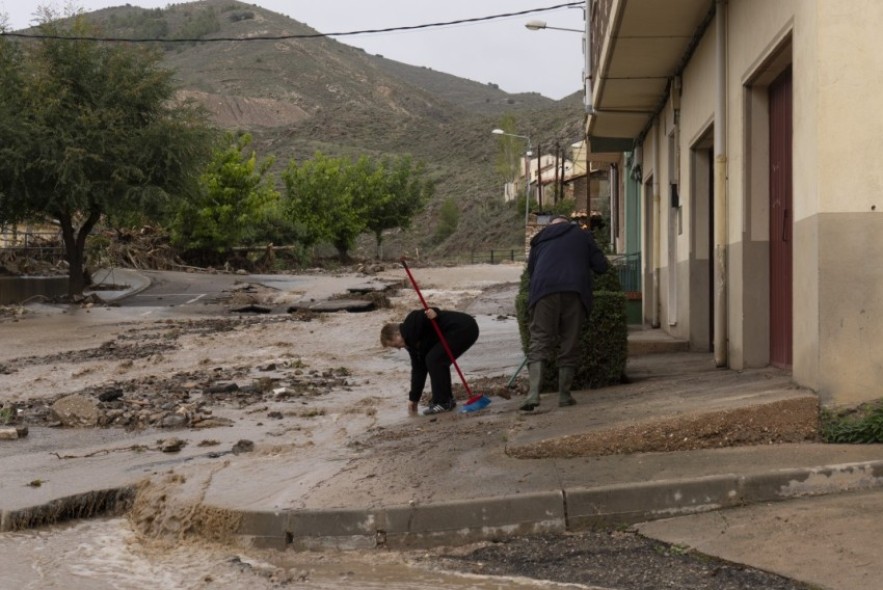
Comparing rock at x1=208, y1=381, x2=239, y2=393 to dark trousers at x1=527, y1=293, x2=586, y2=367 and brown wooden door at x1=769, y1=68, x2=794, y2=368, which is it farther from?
brown wooden door at x1=769, y1=68, x2=794, y2=368

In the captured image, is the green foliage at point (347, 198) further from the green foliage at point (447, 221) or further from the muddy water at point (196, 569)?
the muddy water at point (196, 569)

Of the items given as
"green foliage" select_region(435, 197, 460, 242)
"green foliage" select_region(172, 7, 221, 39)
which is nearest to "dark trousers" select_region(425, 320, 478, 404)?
"green foliage" select_region(435, 197, 460, 242)

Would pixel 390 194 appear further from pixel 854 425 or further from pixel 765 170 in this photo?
pixel 854 425

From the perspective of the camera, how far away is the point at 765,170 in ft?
30.9

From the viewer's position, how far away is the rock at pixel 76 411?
35.5 feet

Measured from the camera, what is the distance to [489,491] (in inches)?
247

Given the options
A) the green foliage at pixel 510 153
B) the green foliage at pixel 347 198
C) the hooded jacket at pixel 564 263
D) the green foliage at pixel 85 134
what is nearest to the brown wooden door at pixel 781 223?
the hooded jacket at pixel 564 263

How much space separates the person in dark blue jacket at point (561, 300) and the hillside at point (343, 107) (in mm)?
65599

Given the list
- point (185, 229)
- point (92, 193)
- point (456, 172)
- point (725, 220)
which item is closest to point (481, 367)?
point (725, 220)

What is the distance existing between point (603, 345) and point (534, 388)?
144 cm

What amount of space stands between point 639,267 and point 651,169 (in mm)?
2109

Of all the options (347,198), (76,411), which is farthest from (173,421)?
(347,198)

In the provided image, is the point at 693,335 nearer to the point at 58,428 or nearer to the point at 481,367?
the point at 481,367

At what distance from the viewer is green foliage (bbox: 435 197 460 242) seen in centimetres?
8138
